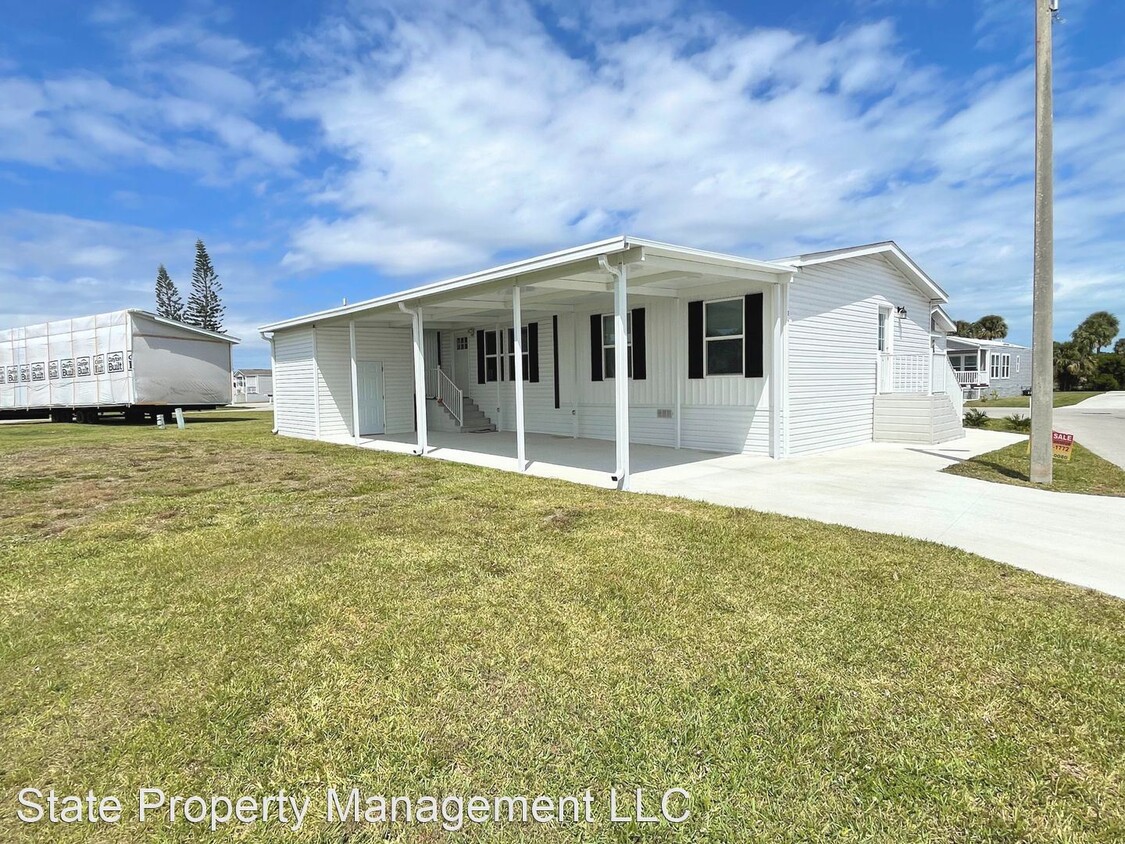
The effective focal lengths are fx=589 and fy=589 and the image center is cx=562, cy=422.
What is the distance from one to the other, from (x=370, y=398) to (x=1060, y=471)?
1409 cm

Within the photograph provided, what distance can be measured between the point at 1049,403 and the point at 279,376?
17173mm

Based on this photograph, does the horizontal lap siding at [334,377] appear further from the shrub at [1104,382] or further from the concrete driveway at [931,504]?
the shrub at [1104,382]

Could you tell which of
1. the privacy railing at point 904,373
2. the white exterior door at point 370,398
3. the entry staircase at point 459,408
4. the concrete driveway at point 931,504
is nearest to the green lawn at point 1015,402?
the privacy railing at point 904,373

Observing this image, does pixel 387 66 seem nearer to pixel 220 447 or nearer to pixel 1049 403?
pixel 220 447

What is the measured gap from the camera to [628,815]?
208cm

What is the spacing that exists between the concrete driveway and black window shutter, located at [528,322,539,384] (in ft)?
19.5

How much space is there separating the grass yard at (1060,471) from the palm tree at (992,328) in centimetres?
4872

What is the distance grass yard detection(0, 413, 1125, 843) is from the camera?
7.07 ft

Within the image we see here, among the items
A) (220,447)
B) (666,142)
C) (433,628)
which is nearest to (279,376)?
(220,447)

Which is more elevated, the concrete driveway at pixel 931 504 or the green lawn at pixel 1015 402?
the green lawn at pixel 1015 402

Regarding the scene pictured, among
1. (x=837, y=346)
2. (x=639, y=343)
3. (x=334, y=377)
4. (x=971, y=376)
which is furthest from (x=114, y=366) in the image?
(x=971, y=376)

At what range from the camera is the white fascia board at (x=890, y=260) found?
32.0ft

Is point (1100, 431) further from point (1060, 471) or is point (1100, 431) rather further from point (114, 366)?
point (114, 366)

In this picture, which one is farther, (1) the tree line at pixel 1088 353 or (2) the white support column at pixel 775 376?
(1) the tree line at pixel 1088 353
